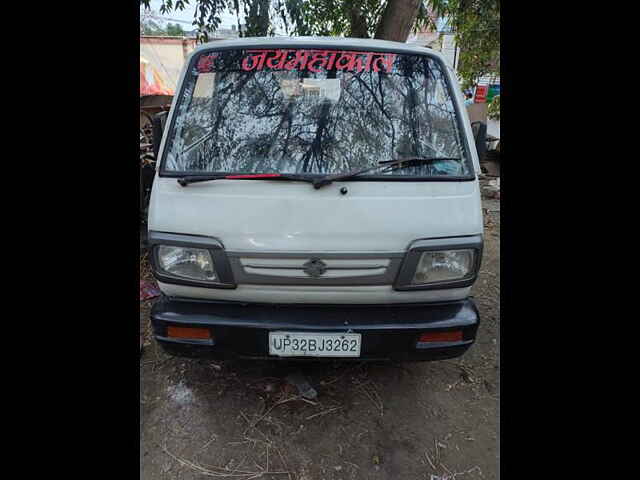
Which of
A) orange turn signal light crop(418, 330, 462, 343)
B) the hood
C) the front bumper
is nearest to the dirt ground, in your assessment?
the front bumper

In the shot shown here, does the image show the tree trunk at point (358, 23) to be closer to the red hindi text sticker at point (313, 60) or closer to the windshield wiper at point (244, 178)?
the red hindi text sticker at point (313, 60)

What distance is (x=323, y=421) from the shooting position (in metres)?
2.27

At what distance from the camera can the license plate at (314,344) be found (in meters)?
1.90

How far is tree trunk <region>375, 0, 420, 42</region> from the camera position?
475 centimetres

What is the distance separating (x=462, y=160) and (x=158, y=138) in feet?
6.10

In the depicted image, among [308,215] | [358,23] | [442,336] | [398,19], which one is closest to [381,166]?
[308,215]

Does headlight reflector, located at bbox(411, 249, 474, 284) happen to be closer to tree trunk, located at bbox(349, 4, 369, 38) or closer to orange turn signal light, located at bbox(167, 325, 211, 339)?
orange turn signal light, located at bbox(167, 325, 211, 339)

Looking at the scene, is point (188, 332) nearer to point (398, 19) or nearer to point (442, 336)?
point (442, 336)

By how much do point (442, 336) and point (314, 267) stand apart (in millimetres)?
767

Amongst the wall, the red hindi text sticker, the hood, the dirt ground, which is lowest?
the dirt ground

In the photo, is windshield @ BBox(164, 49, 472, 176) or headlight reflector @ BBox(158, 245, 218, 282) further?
windshield @ BBox(164, 49, 472, 176)

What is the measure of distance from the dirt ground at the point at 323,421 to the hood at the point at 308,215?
1121 mm

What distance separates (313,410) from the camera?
2.34 metres

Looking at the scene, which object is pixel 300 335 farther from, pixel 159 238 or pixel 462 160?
pixel 462 160
